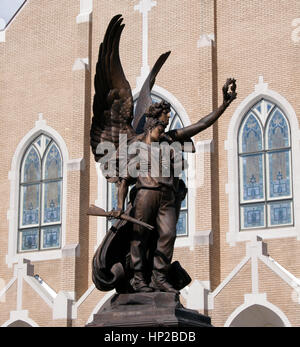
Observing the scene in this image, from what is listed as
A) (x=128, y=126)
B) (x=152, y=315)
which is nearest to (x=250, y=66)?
(x=128, y=126)

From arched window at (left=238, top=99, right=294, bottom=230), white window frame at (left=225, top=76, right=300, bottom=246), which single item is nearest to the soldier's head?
white window frame at (left=225, top=76, right=300, bottom=246)

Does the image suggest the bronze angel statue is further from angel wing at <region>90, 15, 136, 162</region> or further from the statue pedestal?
the statue pedestal

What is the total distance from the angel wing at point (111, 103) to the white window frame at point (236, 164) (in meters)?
10.3

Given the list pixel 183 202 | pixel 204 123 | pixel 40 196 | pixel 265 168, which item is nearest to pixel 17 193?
pixel 40 196

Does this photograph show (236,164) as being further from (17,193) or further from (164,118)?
(164,118)

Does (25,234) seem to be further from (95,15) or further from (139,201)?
(139,201)

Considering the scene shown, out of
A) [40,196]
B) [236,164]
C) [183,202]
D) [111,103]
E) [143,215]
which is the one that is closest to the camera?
[143,215]

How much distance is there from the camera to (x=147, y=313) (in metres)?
7.24

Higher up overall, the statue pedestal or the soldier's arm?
the soldier's arm

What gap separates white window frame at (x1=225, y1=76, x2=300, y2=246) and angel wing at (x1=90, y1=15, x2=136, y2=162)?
1035cm

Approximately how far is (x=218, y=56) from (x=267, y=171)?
3.39 meters

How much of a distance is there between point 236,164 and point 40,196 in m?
5.84

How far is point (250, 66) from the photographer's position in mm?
20062

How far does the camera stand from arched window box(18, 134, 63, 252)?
21.8 metres
